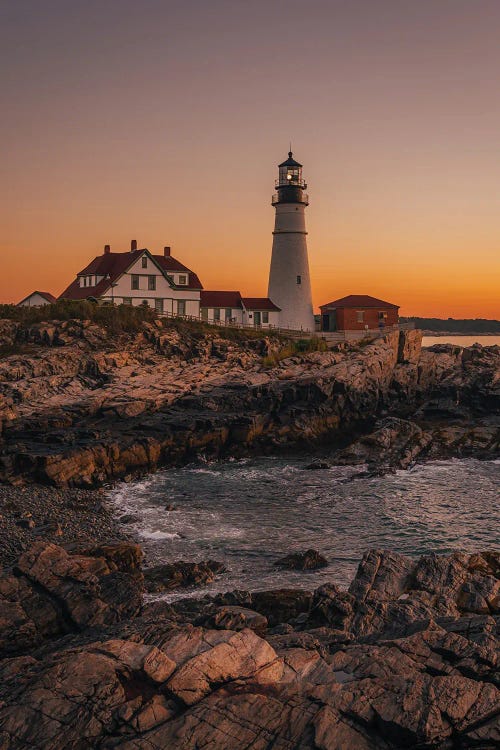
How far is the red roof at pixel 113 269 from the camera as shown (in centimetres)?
6681

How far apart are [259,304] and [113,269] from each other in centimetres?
1620

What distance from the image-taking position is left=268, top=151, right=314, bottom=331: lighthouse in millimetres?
70250

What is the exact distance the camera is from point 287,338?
213 ft

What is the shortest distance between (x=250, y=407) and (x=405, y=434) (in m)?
11.3

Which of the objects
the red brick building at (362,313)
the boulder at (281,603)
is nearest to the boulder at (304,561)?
the boulder at (281,603)

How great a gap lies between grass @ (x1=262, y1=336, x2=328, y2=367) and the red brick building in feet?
36.3

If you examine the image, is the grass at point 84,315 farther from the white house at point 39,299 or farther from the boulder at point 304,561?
the boulder at point 304,561

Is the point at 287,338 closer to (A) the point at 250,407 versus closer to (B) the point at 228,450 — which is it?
(A) the point at 250,407

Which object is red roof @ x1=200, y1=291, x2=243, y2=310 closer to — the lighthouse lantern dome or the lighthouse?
the lighthouse

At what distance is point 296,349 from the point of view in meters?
60.3

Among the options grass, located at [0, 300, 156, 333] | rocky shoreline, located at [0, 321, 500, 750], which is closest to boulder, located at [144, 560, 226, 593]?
rocky shoreline, located at [0, 321, 500, 750]

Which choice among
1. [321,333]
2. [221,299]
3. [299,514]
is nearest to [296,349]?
[321,333]

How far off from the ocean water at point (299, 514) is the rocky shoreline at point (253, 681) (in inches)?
204

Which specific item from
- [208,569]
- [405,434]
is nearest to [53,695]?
[208,569]
